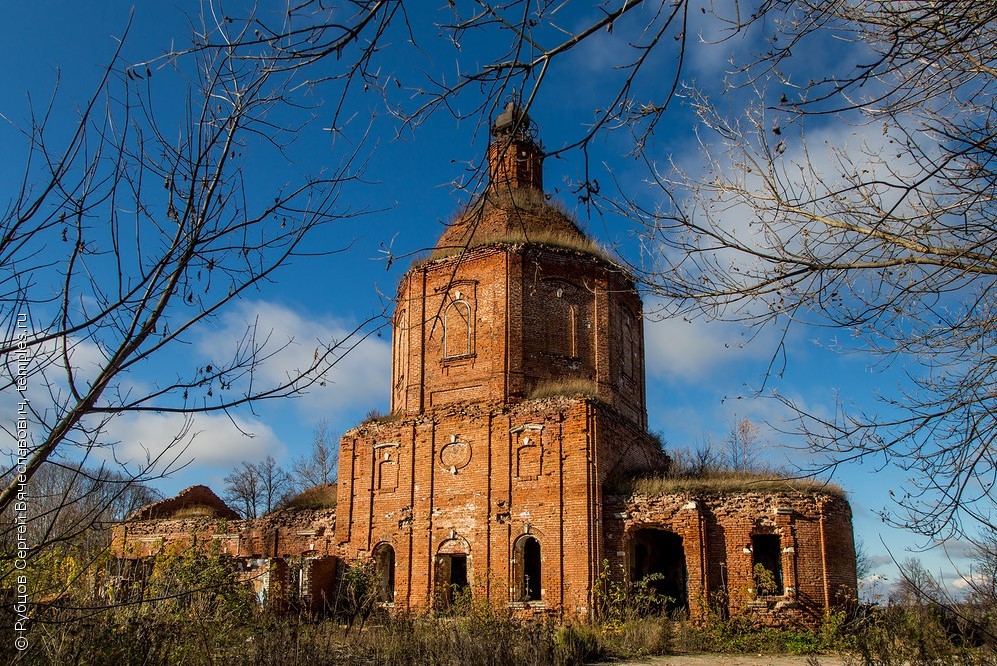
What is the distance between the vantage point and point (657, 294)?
502 cm

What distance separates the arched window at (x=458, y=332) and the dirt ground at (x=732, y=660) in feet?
29.2

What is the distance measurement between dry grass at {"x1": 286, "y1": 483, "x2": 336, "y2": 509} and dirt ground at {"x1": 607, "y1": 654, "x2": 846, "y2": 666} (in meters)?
10.6

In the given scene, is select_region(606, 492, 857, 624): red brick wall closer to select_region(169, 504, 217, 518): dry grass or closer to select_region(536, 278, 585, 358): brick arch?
select_region(536, 278, 585, 358): brick arch

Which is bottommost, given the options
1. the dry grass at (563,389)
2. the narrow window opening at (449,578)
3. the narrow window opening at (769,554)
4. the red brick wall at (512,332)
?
the narrow window opening at (449,578)

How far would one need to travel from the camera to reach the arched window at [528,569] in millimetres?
17062

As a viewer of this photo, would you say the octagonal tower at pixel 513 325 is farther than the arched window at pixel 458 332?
No

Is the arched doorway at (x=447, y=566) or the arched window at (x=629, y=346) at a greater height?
the arched window at (x=629, y=346)

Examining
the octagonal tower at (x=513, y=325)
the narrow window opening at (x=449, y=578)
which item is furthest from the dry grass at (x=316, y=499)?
the narrow window opening at (x=449, y=578)

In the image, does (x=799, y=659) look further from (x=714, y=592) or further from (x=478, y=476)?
(x=478, y=476)

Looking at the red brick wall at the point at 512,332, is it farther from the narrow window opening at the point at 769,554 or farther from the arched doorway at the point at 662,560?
the narrow window opening at the point at 769,554

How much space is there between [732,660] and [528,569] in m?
5.55

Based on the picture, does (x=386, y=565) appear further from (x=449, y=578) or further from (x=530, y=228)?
(x=530, y=228)

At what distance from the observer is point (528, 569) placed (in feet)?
59.0

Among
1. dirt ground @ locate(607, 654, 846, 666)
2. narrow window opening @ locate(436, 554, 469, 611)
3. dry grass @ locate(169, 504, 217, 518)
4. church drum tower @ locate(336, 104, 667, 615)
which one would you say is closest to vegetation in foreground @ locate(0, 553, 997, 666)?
dirt ground @ locate(607, 654, 846, 666)
